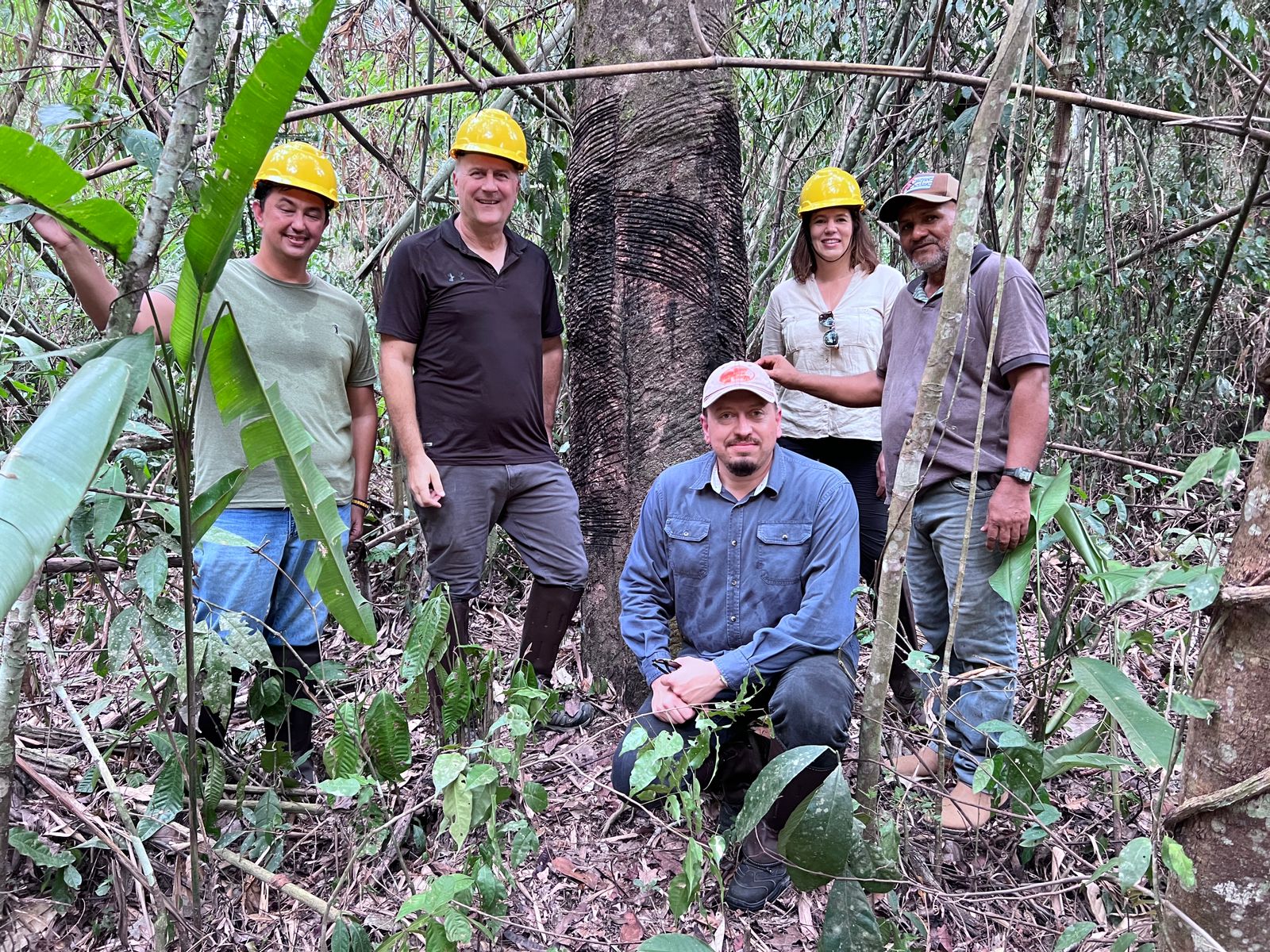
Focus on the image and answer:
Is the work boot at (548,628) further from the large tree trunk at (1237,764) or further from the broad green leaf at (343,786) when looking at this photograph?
the large tree trunk at (1237,764)

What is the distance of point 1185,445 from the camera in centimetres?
627

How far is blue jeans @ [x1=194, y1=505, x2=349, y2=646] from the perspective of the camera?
2.94m

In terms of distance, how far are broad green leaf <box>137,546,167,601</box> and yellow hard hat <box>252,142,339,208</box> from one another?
126 cm

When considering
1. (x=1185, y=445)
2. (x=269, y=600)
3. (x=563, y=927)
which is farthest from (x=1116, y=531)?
(x=269, y=600)

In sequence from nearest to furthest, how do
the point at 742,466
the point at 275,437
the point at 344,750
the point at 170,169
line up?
the point at 170,169, the point at 275,437, the point at 344,750, the point at 742,466

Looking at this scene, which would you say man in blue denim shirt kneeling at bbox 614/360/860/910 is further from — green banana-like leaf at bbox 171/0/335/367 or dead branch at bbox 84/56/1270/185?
green banana-like leaf at bbox 171/0/335/367

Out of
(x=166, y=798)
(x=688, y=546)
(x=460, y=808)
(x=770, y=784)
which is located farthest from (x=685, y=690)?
(x=166, y=798)

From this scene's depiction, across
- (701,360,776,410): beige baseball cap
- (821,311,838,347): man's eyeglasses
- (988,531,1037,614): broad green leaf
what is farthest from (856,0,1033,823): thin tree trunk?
(821,311,838,347): man's eyeglasses

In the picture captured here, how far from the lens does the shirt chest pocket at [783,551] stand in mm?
2809

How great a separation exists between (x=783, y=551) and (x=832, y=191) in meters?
1.50

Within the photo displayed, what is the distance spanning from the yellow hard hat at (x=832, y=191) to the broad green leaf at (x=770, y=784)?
220 centimetres

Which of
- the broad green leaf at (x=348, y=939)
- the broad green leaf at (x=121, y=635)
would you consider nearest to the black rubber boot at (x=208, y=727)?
the broad green leaf at (x=121, y=635)

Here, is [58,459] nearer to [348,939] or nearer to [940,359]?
[348,939]

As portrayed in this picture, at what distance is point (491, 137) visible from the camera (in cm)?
325
